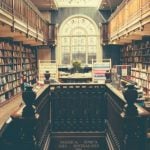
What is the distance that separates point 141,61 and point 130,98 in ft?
32.2

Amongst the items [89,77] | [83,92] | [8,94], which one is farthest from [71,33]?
[83,92]

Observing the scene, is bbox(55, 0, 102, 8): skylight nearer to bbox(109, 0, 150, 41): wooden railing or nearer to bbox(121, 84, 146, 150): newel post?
bbox(109, 0, 150, 41): wooden railing

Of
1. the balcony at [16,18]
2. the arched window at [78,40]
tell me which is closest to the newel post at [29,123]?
the balcony at [16,18]

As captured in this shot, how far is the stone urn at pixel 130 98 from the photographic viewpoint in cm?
440

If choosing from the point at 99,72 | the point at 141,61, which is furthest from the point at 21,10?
the point at 141,61

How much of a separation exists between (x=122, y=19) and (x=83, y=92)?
19.7 ft

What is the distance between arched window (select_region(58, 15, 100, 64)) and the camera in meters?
20.4

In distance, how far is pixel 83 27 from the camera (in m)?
20.8

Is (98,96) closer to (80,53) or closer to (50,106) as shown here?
(50,106)

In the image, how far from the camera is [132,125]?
14.9ft

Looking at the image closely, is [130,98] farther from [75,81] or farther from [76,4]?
[76,4]

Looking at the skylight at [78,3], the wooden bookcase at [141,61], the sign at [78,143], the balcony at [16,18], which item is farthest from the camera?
the skylight at [78,3]

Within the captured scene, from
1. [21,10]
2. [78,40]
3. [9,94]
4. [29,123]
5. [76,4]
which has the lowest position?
[9,94]

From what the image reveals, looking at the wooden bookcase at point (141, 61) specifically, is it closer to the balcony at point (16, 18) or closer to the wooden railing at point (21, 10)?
the balcony at point (16, 18)
